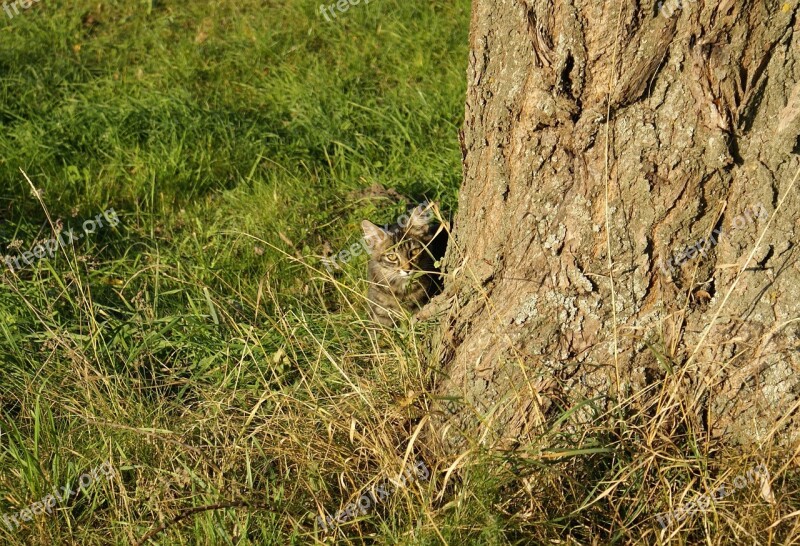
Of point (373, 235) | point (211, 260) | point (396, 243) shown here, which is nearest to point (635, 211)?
point (396, 243)

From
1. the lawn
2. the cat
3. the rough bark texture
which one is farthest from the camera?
the cat

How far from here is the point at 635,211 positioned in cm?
257

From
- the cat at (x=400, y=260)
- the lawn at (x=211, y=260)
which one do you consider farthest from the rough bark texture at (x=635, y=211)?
the cat at (x=400, y=260)

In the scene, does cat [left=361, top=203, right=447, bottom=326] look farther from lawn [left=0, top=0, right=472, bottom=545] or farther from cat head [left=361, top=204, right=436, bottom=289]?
lawn [left=0, top=0, right=472, bottom=545]

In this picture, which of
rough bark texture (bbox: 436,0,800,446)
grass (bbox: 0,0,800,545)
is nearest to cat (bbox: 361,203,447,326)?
grass (bbox: 0,0,800,545)

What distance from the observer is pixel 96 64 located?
5621 millimetres

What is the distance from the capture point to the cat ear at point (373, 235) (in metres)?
3.88

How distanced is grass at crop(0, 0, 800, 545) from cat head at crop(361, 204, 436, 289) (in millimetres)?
111

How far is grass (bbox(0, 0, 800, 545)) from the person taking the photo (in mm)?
2451

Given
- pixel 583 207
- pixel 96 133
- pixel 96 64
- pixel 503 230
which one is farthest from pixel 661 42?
pixel 96 64

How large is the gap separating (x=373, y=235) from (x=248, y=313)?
718 mm

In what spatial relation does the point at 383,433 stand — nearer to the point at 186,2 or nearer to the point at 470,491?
the point at 470,491

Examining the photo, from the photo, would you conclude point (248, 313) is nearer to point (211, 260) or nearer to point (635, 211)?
point (211, 260)

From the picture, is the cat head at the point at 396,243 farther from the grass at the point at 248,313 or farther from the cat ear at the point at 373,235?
the grass at the point at 248,313
